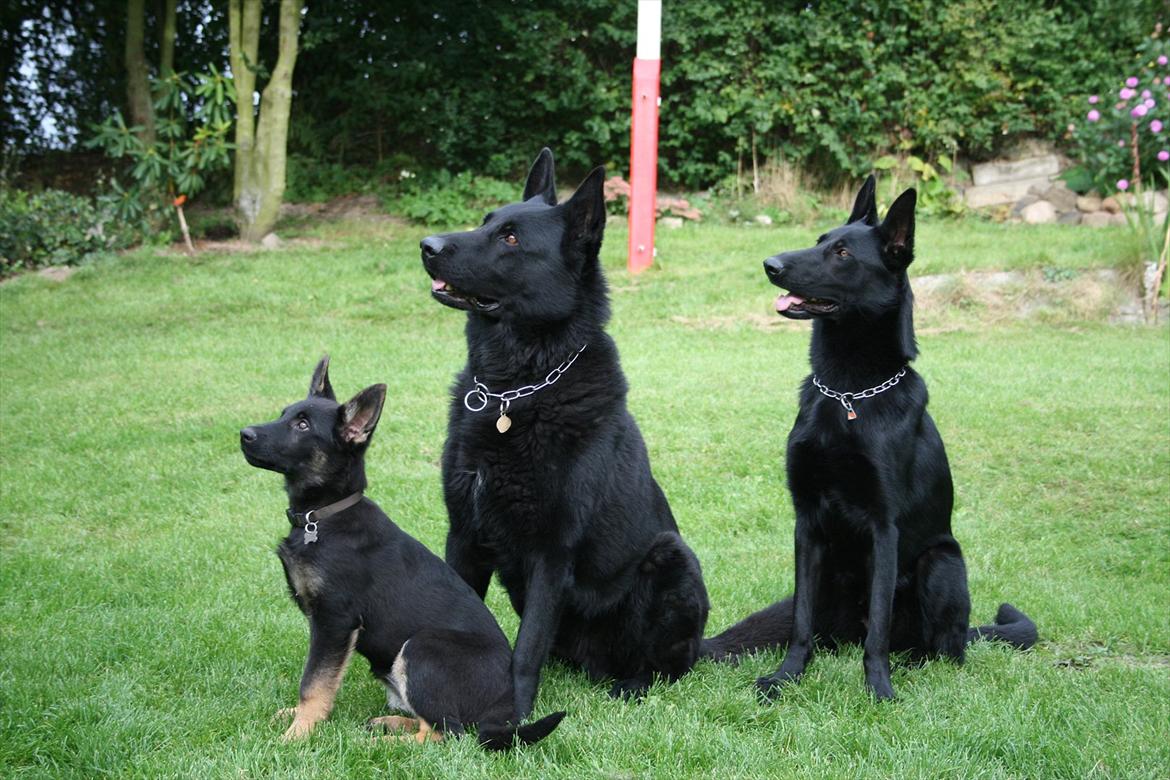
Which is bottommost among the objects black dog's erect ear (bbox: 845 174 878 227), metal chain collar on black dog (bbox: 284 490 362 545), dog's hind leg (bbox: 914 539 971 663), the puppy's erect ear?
dog's hind leg (bbox: 914 539 971 663)

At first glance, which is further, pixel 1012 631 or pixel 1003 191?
pixel 1003 191

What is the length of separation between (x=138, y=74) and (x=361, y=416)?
12.9 m

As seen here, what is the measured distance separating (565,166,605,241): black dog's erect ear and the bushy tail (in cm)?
185

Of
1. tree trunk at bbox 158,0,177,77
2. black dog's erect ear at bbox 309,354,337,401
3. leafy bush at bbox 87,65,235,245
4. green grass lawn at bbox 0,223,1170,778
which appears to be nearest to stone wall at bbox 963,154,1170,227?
green grass lawn at bbox 0,223,1170,778

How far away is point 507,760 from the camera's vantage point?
346cm

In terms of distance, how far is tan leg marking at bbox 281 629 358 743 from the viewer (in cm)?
366

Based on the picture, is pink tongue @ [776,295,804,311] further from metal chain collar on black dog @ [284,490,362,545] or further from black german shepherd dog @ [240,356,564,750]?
metal chain collar on black dog @ [284,490,362,545]

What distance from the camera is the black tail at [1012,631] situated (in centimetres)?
498

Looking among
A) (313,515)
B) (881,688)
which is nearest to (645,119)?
(881,688)

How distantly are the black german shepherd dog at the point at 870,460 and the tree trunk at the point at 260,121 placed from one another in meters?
11.4

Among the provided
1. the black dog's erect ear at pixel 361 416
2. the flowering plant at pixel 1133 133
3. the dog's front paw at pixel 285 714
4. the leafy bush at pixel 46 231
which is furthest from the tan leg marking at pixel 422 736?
the flowering plant at pixel 1133 133

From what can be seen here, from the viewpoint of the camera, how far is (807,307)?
4355mm

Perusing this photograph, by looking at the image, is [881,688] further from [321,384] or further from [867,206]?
[321,384]

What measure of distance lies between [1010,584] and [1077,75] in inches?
492
